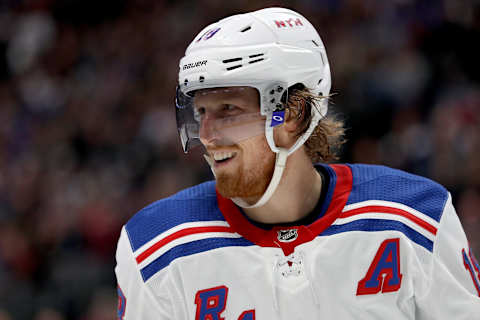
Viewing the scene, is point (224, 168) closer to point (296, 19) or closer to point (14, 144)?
point (296, 19)

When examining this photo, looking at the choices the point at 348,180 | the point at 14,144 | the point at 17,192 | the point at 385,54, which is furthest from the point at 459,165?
the point at 14,144

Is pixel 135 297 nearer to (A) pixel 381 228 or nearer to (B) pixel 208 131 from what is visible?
(B) pixel 208 131

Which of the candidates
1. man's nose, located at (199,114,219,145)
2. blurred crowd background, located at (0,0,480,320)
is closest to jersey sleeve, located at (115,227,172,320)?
man's nose, located at (199,114,219,145)

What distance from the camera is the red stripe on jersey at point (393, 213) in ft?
7.35

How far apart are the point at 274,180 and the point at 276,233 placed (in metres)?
0.16

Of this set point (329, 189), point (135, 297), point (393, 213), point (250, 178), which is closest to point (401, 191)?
point (393, 213)

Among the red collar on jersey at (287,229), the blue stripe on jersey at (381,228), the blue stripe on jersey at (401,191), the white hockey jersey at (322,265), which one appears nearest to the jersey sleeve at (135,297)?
the white hockey jersey at (322,265)

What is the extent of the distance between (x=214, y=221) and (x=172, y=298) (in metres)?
0.27

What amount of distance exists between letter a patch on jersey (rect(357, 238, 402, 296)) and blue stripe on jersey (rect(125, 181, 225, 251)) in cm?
48

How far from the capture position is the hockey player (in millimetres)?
2221

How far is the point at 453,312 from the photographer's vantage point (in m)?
2.23

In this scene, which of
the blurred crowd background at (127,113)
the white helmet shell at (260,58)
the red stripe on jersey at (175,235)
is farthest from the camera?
the blurred crowd background at (127,113)

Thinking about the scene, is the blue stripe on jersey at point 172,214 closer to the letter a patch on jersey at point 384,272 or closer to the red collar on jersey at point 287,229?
the red collar on jersey at point 287,229

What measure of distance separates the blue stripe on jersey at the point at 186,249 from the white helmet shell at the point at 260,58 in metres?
0.31
